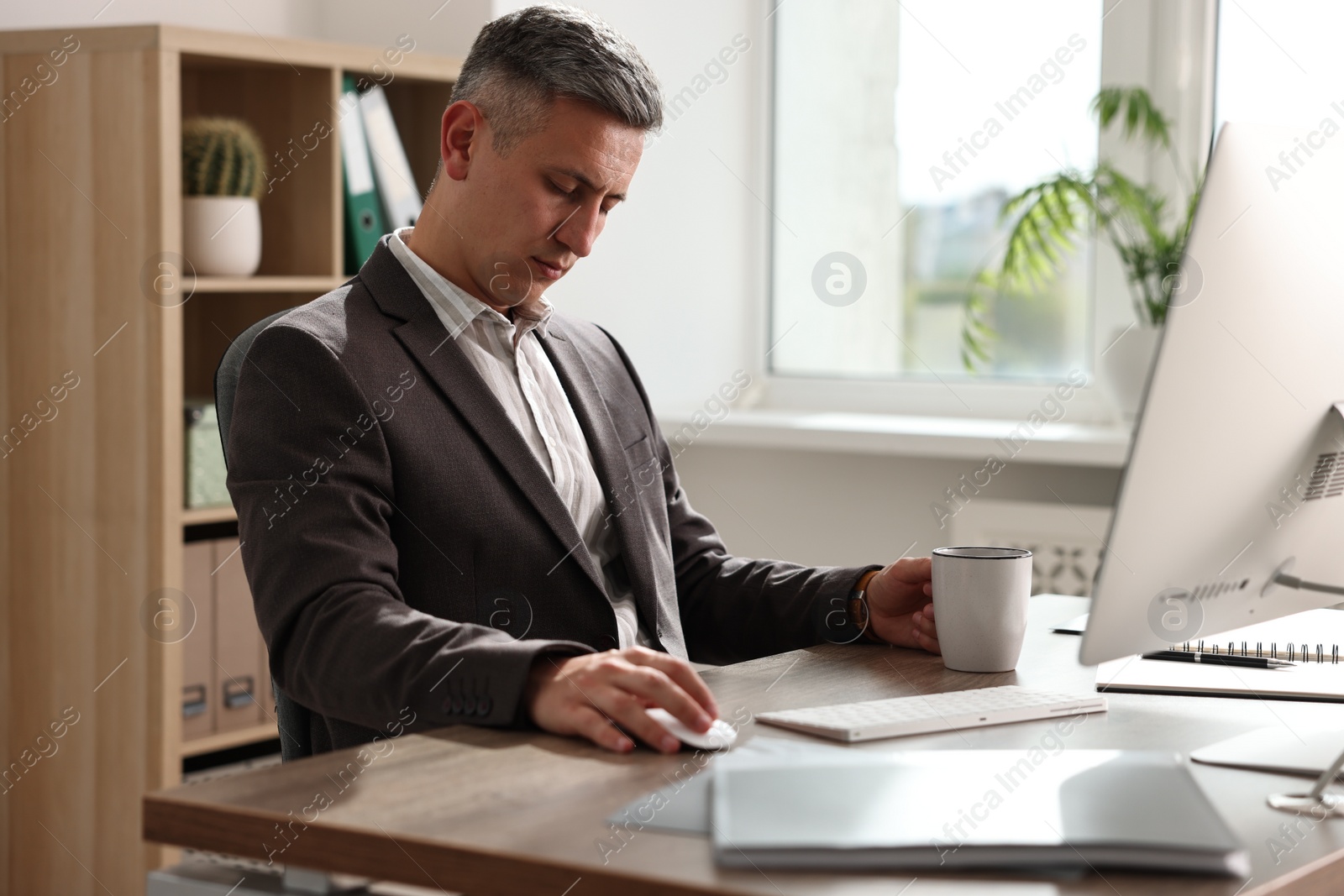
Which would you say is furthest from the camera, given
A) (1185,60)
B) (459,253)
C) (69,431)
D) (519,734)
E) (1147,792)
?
(1185,60)

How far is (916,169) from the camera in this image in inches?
121

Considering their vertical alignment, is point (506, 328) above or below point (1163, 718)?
above

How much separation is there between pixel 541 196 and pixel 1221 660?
782mm

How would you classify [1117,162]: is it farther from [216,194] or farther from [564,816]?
[564,816]

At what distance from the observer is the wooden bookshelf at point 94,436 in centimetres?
223

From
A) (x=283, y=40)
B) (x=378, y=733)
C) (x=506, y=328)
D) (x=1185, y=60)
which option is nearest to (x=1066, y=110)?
(x=1185, y=60)

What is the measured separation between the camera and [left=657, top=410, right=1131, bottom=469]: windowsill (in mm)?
2602

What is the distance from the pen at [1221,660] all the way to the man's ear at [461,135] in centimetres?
82

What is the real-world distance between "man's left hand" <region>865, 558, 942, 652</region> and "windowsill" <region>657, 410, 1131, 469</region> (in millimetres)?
1312

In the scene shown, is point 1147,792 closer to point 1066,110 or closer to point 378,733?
point 378,733

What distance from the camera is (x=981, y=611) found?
1.18 meters

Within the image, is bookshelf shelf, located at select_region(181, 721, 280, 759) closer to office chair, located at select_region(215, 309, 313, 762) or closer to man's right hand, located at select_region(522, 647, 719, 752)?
office chair, located at select_region(215, 309, 313, 762)

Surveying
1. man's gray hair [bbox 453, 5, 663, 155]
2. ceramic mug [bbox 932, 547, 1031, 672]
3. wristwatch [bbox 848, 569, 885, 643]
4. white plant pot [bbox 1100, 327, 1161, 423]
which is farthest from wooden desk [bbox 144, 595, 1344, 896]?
white plant pot [bbox 1100, 327, 1161, 423]

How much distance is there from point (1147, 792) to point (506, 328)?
88 centimetres
